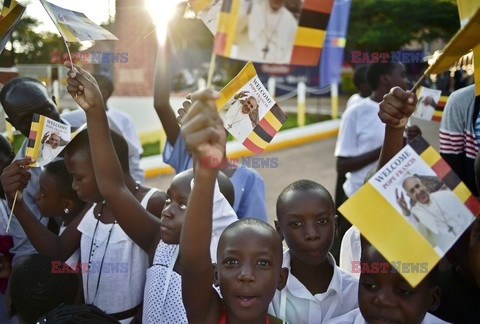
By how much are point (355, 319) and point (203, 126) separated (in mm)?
1040

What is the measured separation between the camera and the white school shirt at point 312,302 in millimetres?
2270

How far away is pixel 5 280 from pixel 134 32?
9031 millimetres

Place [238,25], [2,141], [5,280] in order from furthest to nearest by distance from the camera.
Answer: [2,141] < [5,280] < [238,25]

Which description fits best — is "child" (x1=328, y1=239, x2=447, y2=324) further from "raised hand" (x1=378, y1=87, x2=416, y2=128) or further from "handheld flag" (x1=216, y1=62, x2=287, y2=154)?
"handheld flag" (x1=216, y1=62, x2=287, y2=154)

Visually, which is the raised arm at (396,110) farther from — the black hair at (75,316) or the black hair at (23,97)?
the black hair at (23,97)

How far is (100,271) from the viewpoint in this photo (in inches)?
101

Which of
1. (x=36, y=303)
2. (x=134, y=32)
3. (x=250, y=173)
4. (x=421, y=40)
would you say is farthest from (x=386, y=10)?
(x=36, y=303)

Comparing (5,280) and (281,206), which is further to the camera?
(5,280)

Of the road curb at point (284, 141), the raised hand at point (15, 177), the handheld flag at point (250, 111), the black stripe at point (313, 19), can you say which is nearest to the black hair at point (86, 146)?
the raised hand at point (15, 177)

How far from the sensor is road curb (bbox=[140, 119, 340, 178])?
976 centimetres

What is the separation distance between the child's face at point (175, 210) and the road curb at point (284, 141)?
22.7ft

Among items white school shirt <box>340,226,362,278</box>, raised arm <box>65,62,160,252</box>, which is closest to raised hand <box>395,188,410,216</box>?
white school shirt <box>340,226,362,278</box>

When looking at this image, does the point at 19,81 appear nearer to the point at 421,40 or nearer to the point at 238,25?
the point at 238,25

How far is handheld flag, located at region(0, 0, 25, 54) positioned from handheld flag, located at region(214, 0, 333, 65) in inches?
46.8
